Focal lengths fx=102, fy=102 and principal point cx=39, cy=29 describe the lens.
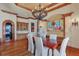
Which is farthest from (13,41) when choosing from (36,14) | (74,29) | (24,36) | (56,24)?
(74,29)

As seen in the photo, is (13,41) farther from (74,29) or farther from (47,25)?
(74,29)

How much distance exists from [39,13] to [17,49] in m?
0.77

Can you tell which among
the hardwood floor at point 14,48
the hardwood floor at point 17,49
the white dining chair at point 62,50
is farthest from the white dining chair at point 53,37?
the hardwood floor at point 14,48

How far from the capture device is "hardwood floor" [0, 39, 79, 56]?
1809mm

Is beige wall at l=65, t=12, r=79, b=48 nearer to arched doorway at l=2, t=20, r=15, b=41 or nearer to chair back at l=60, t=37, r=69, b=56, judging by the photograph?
chair back at l=60, t=37, r=69, b=56

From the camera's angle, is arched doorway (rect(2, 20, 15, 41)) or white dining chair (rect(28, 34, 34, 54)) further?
white dining chair (rect(28, 34, 34, 54))

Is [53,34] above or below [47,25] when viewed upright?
below

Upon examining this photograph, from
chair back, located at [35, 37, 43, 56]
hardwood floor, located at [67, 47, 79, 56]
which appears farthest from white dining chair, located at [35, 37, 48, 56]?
hardwood floor, located at [67, 47, 79, 56]

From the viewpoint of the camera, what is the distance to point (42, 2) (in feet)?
6.16

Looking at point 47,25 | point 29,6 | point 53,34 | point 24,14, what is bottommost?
point 53,34

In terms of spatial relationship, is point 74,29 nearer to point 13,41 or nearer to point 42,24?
point 42,24

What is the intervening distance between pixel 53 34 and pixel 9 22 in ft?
2.72

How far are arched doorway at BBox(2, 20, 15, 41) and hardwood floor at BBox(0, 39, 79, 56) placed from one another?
0.29ft

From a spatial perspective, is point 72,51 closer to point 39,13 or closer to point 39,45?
point 39,45
